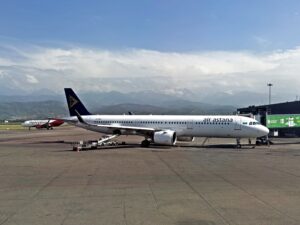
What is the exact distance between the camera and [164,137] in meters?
41.2

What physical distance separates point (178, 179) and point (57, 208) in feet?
24.0

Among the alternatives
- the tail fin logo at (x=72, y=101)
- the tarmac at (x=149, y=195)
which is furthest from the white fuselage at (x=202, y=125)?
the tarmac at (x=149, y=195)

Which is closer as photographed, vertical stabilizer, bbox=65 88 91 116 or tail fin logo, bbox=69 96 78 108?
vertical stabilizer, bbox=65 88 91 116

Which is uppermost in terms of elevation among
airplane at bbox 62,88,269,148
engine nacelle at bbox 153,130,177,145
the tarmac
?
airplane at bbox 62,88,269,148

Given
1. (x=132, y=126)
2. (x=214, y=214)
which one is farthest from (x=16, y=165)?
(x=132, y=126)

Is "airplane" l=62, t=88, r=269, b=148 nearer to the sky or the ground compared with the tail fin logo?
nearer to the ground

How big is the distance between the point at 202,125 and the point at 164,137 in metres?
4.49

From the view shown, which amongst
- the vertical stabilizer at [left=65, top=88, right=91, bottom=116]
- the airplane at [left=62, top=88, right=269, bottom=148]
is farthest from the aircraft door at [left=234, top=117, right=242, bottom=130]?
the vertical stabilizer at [left=65, top=88, right=91, bottom=116]

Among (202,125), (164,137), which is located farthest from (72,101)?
(202,125)

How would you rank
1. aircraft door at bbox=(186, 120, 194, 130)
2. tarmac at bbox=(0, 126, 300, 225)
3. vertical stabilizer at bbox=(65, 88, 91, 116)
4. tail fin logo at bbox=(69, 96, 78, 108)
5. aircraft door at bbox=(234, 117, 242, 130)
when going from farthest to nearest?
1. tail fin logo at bbox=(69, 96, 78, 108)
2. vertical stabilizer at bbox=(65, 88, 91, 116)
3. aircraft door at bbox=(186, 120, 194, 130)
4. aircraft door at bbox=(234, 117, 242, 130)
5. tarmac at bbox=(0, 126, 300, 225)

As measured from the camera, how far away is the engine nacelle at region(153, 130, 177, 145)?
41.1 meters

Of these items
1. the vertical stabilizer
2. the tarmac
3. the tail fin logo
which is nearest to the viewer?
the tarmac

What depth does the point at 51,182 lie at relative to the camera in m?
17.7

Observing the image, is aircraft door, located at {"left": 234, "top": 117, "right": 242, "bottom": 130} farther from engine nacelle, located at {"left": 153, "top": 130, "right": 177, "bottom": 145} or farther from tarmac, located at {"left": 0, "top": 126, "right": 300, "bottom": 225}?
tarmac, located at {"left": 0, "top": 126, "right": 300, "bottom": 225}
